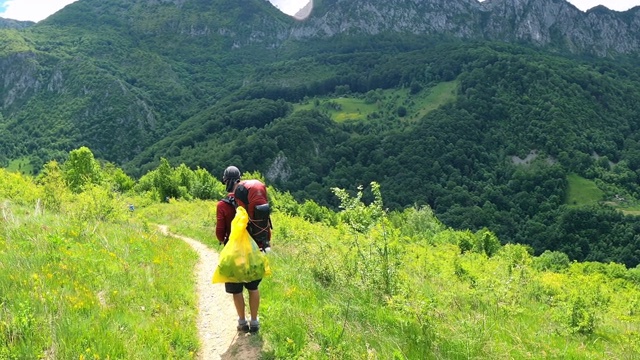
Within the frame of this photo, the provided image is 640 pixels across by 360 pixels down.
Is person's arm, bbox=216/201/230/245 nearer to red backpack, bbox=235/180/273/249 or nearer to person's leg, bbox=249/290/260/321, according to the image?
red backpack, bbox=235/180/273/249

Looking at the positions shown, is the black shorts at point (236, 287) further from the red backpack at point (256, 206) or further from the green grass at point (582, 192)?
the green grass at point (582, 192)

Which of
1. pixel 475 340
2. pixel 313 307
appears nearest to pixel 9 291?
A: pixel 313 307

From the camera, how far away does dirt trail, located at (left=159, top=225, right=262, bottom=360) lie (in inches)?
258

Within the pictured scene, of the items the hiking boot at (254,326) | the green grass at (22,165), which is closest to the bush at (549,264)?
the hiking boot at (254,326)

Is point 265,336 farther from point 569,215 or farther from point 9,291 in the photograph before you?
point 569,215

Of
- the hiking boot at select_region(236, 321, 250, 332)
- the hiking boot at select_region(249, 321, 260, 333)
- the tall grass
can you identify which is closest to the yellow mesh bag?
the hiking boot at select_region(249, 321, 260, 333)

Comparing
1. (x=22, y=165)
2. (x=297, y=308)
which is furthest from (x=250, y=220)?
(x=22, y=165)

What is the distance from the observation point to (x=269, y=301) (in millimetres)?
8148

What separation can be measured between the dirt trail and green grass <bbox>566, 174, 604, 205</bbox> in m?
172

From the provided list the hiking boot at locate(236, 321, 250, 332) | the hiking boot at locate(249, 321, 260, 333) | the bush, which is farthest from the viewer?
the bush

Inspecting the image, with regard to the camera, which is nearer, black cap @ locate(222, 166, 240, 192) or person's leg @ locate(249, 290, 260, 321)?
person's leg @ locate(249, 290, 260, 321)

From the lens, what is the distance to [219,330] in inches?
298

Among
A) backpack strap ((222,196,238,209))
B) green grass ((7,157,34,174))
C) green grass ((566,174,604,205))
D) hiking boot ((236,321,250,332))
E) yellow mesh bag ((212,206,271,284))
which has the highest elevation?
backpack strap ((222,196,238,209))

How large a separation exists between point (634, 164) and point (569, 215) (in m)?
89.1
